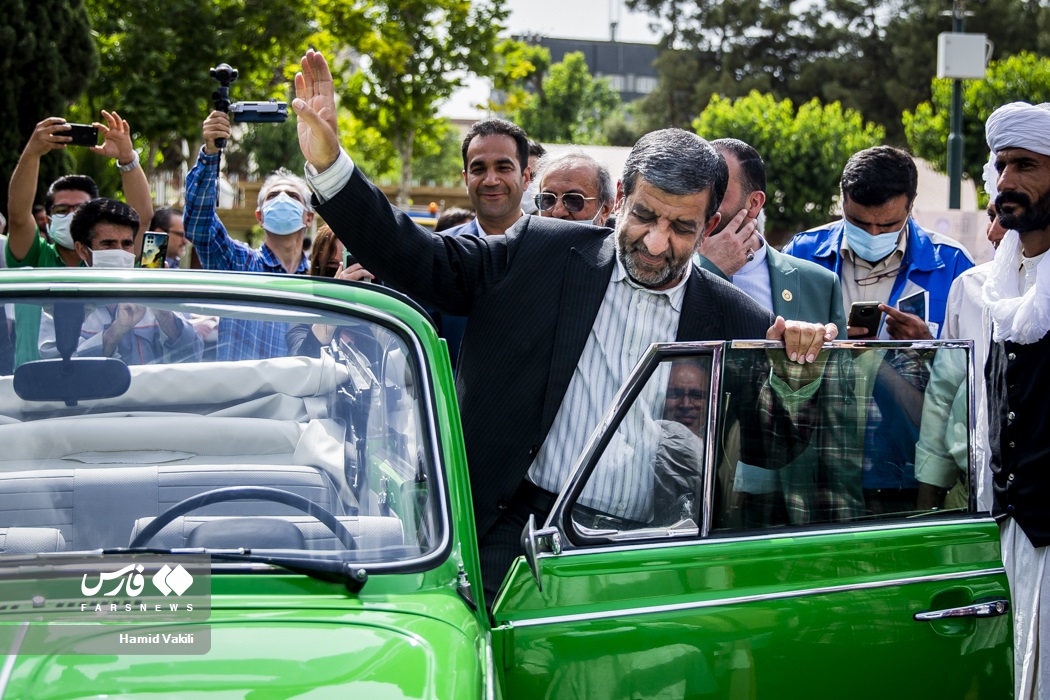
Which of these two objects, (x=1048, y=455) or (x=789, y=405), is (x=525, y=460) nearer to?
(x=789, y=405)

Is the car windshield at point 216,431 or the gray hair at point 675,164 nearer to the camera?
the car windshield at point 216,431

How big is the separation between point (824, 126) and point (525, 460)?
30541mm

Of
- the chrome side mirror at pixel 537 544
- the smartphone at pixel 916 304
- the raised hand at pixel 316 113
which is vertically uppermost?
the raised hand at pixel 316 113

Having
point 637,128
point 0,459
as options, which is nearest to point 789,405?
point 0,459

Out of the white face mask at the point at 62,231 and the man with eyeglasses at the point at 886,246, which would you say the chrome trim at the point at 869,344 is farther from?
the white face mask at the point at 62,231

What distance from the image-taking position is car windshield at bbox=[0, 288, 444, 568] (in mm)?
2527

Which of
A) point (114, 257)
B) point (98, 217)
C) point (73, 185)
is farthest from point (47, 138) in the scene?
point (73, 185)

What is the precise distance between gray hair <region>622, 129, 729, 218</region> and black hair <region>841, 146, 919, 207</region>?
5.90 ft

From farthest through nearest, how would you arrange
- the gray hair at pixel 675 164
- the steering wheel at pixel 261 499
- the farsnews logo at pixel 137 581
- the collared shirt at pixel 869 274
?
the collared shirt at pixel 869 274 < the gray hair at pixel 675 164 < the steering wheel at pixel 261 499 < the farsnews logo at pixel 137 581

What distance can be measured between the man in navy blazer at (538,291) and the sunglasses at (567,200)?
5.84ft

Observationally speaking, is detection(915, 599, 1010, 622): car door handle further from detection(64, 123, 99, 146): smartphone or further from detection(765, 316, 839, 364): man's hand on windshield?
detection(64, 123, 99, 146): smartphone

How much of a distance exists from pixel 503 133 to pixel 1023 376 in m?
2.73

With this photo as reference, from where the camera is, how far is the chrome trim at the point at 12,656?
194 cm

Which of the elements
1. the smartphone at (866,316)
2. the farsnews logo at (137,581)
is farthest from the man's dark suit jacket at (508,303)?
the farsnews logo at (137,581)
